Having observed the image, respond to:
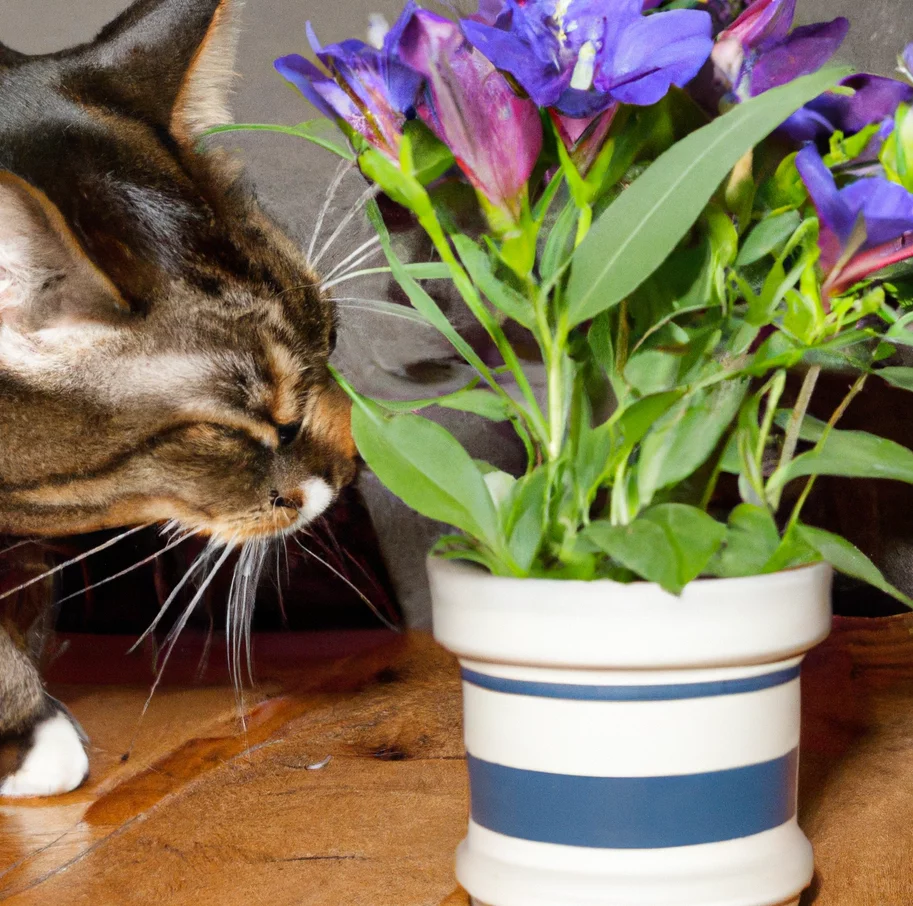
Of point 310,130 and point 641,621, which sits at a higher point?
point 310,130

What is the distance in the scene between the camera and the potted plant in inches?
14.8

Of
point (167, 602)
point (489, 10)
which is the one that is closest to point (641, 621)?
point (489, 10)

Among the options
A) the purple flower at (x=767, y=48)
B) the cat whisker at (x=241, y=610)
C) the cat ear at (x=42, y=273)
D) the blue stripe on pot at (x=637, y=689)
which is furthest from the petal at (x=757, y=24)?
the cat whisker at (x=241, y=610)

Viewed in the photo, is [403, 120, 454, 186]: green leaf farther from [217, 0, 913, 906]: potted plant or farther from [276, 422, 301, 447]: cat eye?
[276, 422, 301, 447]: cat eye

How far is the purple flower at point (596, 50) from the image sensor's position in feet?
1.20

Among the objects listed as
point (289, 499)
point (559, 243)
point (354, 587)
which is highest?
point (559, 243)

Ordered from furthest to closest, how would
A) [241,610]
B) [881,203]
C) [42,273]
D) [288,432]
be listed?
[241,610] → [288,432] → [42,273] → [881,203]

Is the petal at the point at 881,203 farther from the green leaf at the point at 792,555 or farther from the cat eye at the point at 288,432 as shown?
the cat eye at the point at 288,432

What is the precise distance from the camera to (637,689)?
0.39m

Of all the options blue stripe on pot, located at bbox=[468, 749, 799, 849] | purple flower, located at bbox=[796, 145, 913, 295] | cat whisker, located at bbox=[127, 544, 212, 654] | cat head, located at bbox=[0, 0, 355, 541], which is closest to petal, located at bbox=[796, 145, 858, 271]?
purple flower, located at bbox=[796, 145, 913, 295]

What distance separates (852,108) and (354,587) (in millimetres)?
548

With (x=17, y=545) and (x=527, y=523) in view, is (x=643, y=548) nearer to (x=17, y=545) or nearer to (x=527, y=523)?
(x=527, y=523)

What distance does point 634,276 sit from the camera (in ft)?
1.25

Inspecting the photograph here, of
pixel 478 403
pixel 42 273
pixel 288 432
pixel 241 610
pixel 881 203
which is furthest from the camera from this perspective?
pixel 241 610
